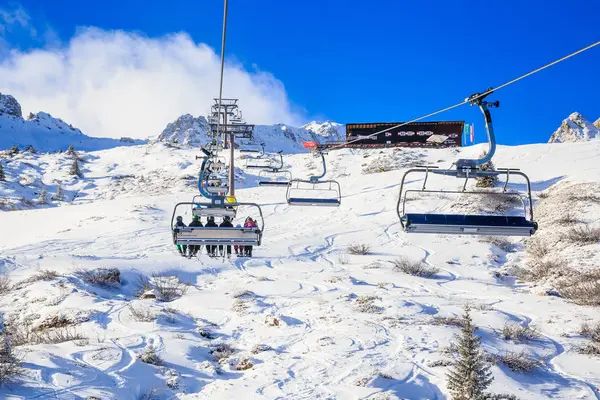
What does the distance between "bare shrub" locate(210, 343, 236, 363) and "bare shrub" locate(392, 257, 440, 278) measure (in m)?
8.53

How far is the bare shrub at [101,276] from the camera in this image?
1371 centimetres

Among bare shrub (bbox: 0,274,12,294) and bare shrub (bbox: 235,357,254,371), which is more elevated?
bare shrub (bbox: 0,274,12,294)

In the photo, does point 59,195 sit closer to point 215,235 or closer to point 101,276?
point 101,276

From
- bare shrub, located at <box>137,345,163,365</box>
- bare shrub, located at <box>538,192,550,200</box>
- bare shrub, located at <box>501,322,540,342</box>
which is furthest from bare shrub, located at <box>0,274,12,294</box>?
bare shrub, located at <box>538,192,550,200</box>

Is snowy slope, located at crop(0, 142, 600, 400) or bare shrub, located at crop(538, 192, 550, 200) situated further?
bare shrub, located at crop(538, 192, 550, 200)

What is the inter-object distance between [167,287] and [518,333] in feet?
33.4

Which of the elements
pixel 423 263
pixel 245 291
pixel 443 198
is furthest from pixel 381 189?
pixel 245 291

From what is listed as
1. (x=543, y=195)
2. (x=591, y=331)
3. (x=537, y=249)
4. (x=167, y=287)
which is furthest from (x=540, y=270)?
(x=167, y=287)

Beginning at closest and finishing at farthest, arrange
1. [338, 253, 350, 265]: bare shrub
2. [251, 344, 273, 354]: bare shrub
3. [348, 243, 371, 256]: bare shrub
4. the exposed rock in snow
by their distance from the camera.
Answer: [251, 344, 273, 354]: bare shrub < [338, 253, 350, 265]: bare shrub < [348, 243, 371, 256]: bare shrub < the exposed rock in snow

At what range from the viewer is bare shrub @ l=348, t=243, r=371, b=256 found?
18.9 m

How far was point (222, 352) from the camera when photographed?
8.96 meters

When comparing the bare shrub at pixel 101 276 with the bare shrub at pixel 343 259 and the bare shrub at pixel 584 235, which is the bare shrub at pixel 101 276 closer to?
the bare shrub at pixel 343 259

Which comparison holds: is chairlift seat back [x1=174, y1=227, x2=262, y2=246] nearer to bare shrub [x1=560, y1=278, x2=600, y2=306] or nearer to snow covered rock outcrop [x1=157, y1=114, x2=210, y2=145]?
bare shrub [x1=560, y1=278, x2=600, y2=306]

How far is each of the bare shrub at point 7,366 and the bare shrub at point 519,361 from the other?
7.96 m
